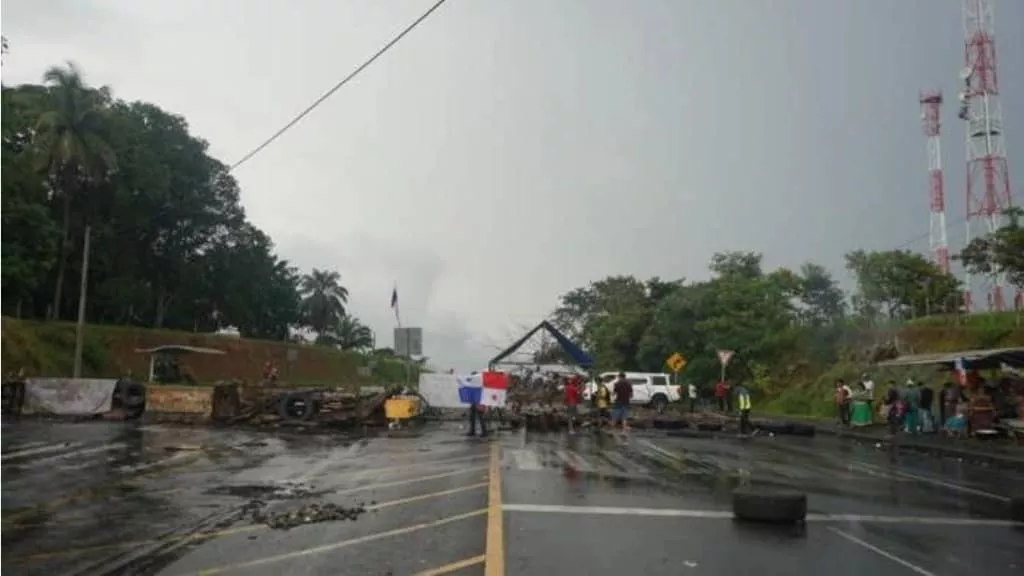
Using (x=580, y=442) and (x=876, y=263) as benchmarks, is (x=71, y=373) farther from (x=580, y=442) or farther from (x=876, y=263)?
(x=876, y=263)

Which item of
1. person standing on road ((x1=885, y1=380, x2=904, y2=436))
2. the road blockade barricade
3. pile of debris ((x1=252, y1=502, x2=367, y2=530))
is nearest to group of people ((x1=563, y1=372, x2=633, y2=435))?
person standing on road ((x1=885, y1=380, x2=904, y2=436))

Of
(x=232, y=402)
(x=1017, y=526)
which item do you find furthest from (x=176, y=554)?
(x=232, y=402)

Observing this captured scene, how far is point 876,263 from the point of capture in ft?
193

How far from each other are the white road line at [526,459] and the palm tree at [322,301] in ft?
328

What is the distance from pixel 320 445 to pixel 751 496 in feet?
43.4

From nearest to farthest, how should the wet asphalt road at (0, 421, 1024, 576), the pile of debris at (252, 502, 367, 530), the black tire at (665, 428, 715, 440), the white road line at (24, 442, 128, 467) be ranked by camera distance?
1. the wet asphalt road at (0, 421, 1024, 576)
2. the pile of debris at (252, 502, 367, 530)
3. the white road line at (24, 442, 128, 467)
4. the black tire at (665, 428, 715, 440)

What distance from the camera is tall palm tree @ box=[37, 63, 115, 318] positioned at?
160 ft

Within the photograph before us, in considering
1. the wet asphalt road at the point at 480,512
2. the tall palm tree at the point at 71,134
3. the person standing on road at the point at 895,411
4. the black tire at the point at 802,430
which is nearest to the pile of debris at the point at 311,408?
the wet asphalt road at the point at 480,512

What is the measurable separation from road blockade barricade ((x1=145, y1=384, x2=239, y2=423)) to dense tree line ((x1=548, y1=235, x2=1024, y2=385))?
96.7 feet

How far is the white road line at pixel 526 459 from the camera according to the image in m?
16.7

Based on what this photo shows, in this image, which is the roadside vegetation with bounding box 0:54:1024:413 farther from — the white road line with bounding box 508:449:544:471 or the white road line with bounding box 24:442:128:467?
the white road line with bounding box 508:449:544:471

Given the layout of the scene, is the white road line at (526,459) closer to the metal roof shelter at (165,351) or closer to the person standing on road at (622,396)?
the person standing on road at (622,396)

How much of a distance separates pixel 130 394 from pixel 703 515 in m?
25.5

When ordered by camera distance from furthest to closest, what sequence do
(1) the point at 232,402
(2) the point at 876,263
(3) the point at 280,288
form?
(3) the point at 280,288 < (2) the point at 876,263 < (1) the point at 232,402
